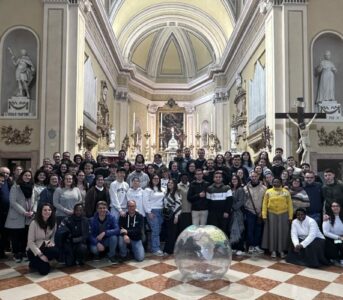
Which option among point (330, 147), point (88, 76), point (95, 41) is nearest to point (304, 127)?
point (330, 147)

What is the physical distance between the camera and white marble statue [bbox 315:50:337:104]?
35.2 ft

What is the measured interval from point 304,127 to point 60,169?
245 inches

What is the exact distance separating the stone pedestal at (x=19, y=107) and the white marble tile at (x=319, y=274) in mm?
8335

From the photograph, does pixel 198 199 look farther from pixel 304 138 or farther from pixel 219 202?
pixel 304 138

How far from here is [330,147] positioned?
10.5 m

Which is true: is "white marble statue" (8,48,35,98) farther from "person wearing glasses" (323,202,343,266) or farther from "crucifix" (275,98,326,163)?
"person wearing glasses" (323,202,343,266)

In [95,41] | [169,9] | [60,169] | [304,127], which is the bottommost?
Result: [60,169]

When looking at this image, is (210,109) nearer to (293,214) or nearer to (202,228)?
(293,214)

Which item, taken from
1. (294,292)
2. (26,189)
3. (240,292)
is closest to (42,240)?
(26,189)

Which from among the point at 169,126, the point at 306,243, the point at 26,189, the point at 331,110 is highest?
the point at 169,126

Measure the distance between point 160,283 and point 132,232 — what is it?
4.80 ft

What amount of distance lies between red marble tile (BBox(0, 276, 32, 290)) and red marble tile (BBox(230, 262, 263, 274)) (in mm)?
2913

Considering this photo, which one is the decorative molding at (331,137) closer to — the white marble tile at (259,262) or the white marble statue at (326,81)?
the white marble statue at (326,81)

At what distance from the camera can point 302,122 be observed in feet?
32.8
